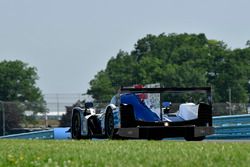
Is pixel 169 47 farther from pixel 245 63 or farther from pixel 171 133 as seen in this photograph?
pixel 171 133

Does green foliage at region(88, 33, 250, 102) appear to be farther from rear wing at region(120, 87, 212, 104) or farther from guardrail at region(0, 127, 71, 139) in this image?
rear wing at region(120, 87, 212, 104)

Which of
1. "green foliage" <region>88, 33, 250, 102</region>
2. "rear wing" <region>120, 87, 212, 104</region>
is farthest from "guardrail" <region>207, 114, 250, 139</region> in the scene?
"green foliage" <region>88, 33, 250, 102</region>

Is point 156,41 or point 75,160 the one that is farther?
point 156,41

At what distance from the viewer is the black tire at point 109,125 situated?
65.8 feet

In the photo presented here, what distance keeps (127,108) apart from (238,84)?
80235 millimetres

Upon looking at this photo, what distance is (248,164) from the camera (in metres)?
9.24

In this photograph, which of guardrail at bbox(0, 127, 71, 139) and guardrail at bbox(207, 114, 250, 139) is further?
guardrail at bbox(0, 127, 71, 139)

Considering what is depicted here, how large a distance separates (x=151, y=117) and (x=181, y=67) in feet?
260

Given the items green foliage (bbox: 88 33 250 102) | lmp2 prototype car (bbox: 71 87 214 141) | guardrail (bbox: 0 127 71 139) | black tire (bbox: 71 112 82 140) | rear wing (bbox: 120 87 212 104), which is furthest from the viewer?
green foliage (bbox: 88 33 250 102)

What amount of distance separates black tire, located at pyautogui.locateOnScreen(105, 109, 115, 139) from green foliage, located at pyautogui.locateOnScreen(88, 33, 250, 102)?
235 ft

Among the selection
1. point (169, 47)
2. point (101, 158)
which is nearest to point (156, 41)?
point (169, 47)

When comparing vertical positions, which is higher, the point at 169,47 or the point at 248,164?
the point at 169,47

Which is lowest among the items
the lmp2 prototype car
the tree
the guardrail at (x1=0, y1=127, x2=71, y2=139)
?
the guardrail at (x1=0, y1=127, x2=71, y2=139)

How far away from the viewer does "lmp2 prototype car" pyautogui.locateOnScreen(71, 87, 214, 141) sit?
1969 cm
